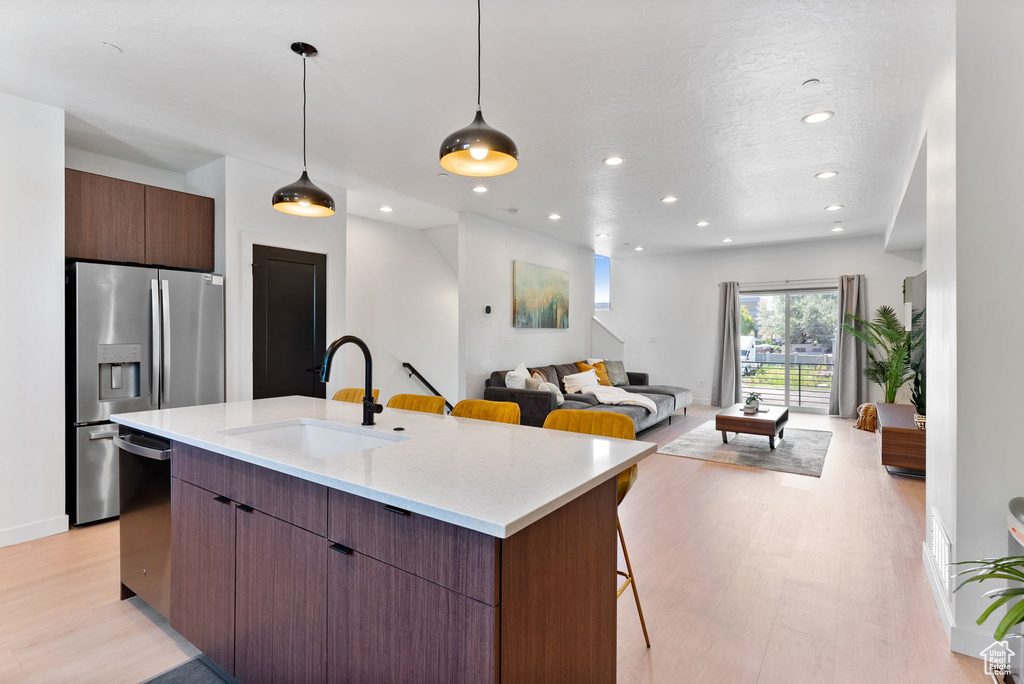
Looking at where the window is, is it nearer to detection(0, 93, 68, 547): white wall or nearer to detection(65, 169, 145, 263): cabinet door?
detection(65, 169, 145, 263): cabinet door

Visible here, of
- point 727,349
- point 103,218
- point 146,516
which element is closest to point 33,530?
point 146,516

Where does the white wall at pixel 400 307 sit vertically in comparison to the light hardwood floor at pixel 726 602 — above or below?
above

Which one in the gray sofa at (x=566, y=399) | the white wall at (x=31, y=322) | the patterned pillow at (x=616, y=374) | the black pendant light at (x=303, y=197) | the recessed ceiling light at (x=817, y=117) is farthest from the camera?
the patterned pillow at (x=616, y=374)

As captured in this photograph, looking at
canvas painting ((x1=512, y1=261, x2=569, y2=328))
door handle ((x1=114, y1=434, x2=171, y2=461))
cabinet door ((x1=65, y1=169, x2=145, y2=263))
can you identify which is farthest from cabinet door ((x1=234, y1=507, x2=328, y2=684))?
canvas painting ((x1=512, y1=261, x2=569, y2=328))

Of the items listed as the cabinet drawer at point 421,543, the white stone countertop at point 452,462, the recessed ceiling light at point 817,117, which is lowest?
the cabinet drawer at point 421,543

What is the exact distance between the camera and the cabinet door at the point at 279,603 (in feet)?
4.81

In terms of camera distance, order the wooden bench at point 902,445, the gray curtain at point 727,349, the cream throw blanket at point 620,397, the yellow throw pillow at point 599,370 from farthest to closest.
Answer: the gray curtain at point 727,349, the yellow throw pillow at point 599,370, the cream throw blanket at point 620,397, the wooden bench at point 902,445

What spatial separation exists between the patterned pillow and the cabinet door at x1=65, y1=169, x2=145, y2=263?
579cm

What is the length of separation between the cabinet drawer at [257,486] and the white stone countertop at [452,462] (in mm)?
67

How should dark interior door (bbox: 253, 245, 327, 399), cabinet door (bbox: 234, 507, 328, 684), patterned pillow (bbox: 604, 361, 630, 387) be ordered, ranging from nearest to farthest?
cabinet door (bbox: 234, 507, 328, 684) < dark interior door (bbox: 253, 245, 327, 399) < patterned pillow (bbox: 604, 361, 630, 387)

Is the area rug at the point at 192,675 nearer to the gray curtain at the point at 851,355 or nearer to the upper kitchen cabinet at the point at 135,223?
the upper kitchen cabinet at the point at 135,223

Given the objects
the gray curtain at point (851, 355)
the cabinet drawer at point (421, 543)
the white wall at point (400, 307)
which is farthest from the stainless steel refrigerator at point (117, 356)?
the gray curtain at point (851, 355)

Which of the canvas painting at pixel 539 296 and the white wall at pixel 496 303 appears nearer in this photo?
the white wall at pixel 496 303

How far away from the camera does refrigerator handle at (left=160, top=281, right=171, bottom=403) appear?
3.62 metres
